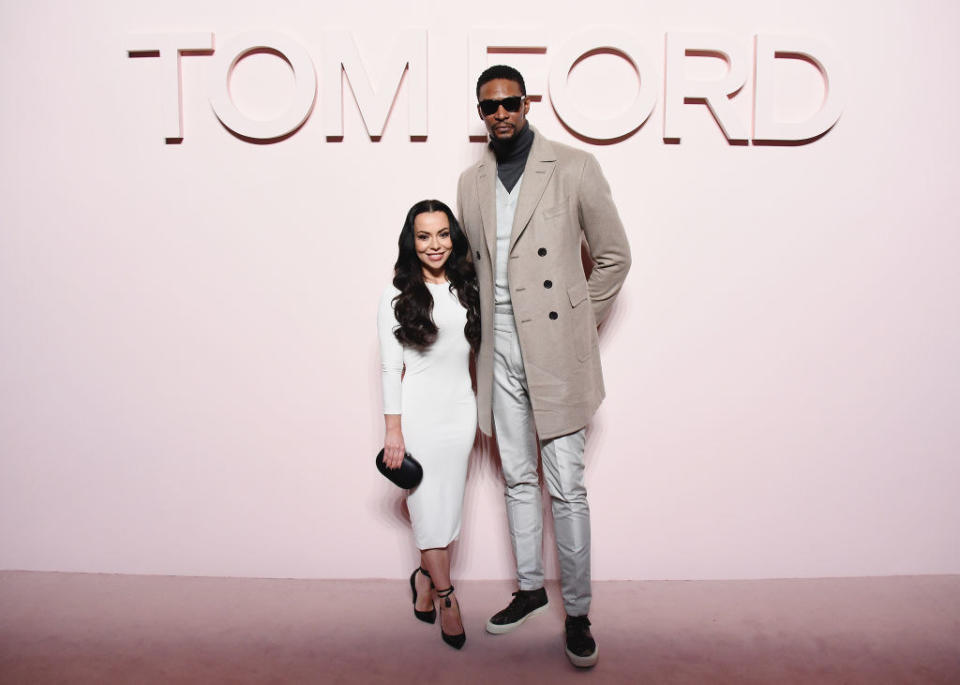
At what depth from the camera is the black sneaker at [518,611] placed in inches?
90.1

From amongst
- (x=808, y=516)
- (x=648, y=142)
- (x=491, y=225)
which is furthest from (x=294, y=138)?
(x=808, y=516)

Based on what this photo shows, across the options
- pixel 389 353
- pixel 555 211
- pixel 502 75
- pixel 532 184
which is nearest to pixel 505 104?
pixel 502 75

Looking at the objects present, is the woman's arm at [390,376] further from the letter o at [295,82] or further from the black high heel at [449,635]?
the letter o at [295,82]

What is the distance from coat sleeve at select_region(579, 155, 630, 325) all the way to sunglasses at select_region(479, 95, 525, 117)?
0.33m

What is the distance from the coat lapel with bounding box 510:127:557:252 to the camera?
209 centimetres

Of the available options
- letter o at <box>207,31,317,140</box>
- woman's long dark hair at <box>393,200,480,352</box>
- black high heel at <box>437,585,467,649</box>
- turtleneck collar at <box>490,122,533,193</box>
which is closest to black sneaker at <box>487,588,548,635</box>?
black high heel at <box>437,585,467,649</box>

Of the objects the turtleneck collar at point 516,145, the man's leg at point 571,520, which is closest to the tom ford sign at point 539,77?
the turtleneck collar at point 516,145

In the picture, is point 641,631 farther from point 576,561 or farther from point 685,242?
point 685,242

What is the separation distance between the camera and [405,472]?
2.09 meters

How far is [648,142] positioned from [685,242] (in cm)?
47

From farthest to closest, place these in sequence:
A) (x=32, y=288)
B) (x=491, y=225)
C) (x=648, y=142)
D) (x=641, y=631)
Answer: (x=32, y=288) < (x=648, y=142) < (x=641, y=631) < (x=491, y=225)

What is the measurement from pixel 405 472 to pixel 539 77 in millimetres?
1732

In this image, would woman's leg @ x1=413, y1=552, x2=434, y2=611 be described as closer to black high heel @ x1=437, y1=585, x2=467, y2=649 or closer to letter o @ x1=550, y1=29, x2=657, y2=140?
black high heel @ x1=437, y1=585, x2=467, y2=649

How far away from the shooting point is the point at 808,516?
8.71ft
